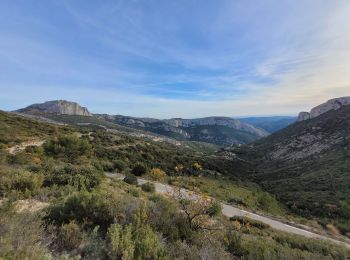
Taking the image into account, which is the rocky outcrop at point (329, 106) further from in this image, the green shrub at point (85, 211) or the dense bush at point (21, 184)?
the green shrub at point (85, 211)

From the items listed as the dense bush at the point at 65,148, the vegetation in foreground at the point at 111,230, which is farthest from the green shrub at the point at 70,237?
the dense bush at the point at 65,148

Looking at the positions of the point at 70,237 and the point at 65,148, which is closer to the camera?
the point at 70,237

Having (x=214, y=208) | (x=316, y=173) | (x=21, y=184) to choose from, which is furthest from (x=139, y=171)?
(x=316, y=173)

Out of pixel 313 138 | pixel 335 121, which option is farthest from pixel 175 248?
pixel 335 121

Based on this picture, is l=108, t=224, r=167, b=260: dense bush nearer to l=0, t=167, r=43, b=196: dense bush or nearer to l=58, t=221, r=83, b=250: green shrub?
l=58, t=221, r=83, b=250: green shrub

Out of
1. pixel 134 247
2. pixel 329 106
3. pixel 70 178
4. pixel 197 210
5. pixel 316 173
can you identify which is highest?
pixel 329 106

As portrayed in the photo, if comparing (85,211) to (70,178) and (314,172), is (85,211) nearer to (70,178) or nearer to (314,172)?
(70,178)

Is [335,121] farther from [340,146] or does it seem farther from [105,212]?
[105,212]

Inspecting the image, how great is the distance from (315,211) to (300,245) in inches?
1014

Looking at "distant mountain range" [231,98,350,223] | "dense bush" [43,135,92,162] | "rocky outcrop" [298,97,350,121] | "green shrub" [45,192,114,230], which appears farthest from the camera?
"rocky outcrop" [298,97,350,121]

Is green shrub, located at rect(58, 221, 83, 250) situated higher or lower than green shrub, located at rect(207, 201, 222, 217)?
higher

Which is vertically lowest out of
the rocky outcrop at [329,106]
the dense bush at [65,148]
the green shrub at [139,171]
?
the green shrub at [139,171]

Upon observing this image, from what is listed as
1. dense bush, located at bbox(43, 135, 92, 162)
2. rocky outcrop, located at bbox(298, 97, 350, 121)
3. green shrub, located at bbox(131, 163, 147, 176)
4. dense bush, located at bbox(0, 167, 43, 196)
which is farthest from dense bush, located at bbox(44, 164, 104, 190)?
rocky outcrop, located at bbox(298, 97, 350, 121)

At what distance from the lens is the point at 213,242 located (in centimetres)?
589
